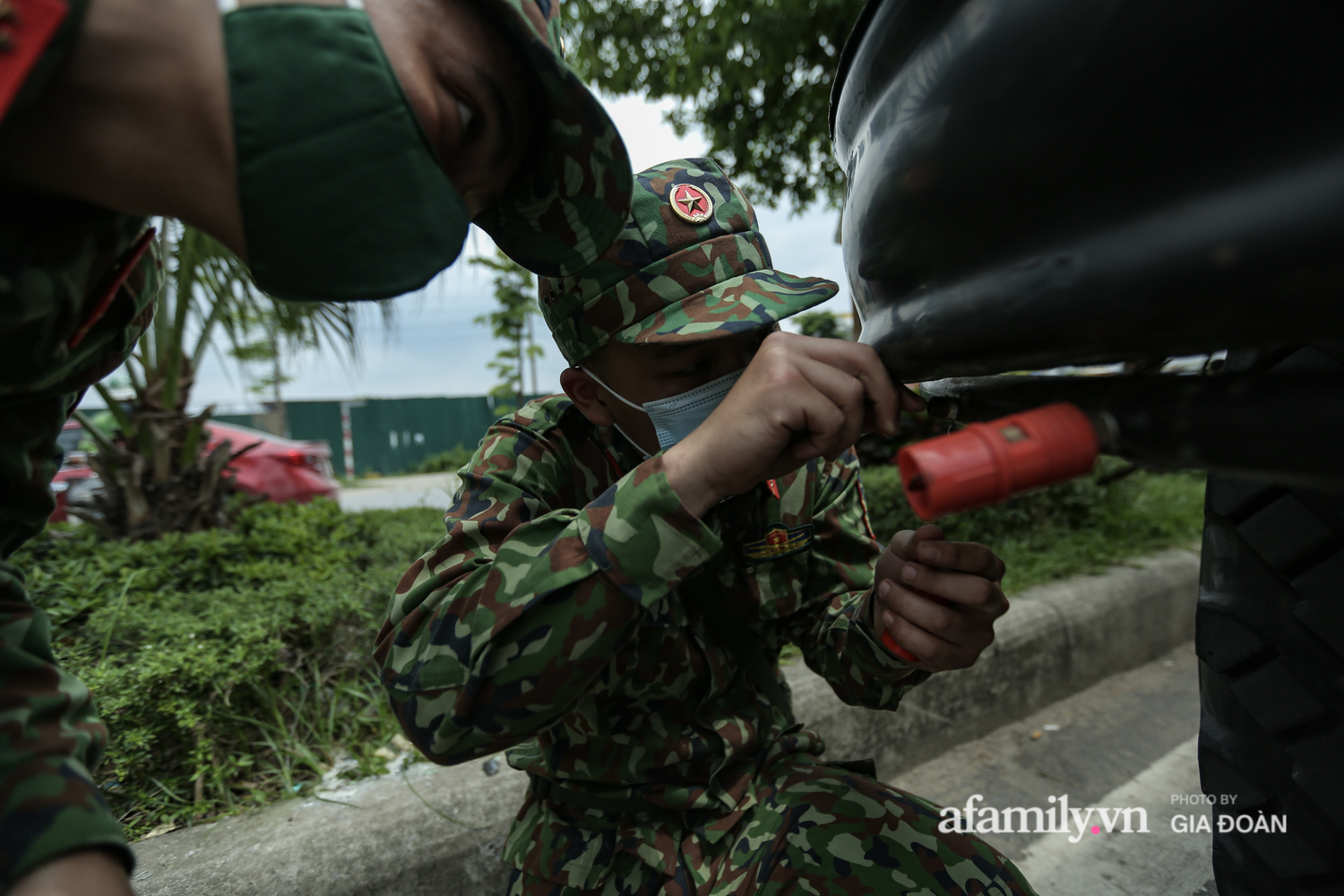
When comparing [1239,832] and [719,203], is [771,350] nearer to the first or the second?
[719,203]

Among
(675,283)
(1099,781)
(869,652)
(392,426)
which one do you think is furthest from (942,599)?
(392,426)

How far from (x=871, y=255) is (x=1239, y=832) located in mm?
813

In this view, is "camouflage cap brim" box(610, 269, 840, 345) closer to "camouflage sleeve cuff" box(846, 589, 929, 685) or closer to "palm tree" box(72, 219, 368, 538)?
"camouflage sleeve cuff" box(846, 589, 929, 685)

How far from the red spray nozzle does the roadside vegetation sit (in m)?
0.44

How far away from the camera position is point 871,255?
0.66 metres

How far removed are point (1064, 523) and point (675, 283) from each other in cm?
338

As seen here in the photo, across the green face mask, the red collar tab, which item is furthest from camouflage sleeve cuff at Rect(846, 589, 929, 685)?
the red collar tab

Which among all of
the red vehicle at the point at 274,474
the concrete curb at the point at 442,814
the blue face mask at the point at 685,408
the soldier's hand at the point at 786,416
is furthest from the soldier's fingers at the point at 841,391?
the red vehicle at the point at 274,474

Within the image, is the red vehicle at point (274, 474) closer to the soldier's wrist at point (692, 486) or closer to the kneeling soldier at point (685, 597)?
the kneeling soldier at point (685, 597)

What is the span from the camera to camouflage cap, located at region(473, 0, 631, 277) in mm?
707

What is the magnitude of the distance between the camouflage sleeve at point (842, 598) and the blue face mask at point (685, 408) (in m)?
0.33

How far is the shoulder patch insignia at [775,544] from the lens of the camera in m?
1.24

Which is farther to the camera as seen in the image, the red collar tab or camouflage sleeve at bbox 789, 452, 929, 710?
camouflage sleeve at bbox 789, 452, 929, 710

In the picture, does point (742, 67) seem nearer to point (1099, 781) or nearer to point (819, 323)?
point (819, 323)
